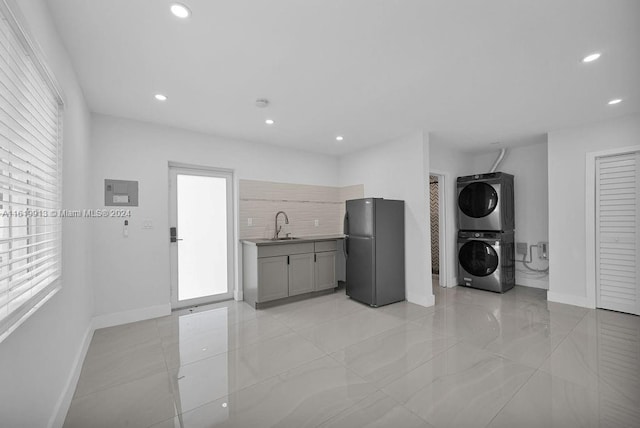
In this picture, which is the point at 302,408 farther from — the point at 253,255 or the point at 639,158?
the point at 639,158

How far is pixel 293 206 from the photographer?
15.4 ft

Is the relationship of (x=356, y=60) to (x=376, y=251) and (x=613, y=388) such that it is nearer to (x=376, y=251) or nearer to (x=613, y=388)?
(x=376, y=251)

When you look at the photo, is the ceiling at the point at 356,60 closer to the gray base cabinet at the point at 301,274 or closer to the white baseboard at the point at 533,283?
the gray base cabinet at the point at 301,274

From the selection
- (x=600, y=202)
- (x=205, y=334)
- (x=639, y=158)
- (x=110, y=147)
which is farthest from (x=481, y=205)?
(x=110, y=147)

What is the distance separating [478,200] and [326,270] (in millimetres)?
2853

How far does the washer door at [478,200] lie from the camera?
451 centimetres

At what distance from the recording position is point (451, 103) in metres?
2.94

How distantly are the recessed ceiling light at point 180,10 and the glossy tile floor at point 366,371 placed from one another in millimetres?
2481

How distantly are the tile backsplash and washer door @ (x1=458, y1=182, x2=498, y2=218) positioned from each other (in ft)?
A: 5.99

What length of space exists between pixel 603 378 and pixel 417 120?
2.93m

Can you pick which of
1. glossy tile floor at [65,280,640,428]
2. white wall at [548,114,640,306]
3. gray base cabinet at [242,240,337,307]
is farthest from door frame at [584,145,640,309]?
gray base cabinet at [242,240,337,307]

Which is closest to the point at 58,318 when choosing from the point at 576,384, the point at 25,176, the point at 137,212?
the point at 25,176

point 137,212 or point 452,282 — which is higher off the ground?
point 137,212

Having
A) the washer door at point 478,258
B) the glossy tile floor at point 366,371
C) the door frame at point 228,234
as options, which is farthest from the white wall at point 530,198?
the door frame at point 228,234
